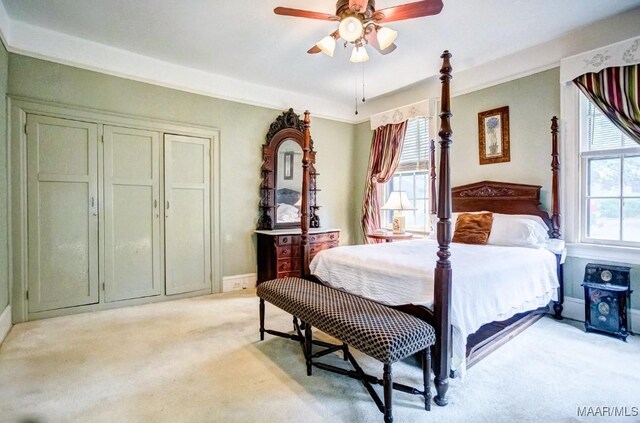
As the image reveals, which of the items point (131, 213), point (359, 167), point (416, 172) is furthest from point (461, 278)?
point (359, 167)

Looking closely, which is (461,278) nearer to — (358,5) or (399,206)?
(358,5)

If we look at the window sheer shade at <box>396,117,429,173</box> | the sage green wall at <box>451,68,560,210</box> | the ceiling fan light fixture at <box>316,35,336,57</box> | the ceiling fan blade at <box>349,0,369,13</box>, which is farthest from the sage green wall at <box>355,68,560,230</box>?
the ceiling fan blade at <box>349,0,369,13</box>

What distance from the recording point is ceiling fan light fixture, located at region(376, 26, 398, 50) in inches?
101

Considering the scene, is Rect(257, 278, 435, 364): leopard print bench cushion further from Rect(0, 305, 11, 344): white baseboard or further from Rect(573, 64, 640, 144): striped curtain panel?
Rect(573, 64, 640, 144): striped curtain panel

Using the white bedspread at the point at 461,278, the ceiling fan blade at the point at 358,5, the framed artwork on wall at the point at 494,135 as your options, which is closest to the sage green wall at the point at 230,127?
the white bedspread at the point at 461,278

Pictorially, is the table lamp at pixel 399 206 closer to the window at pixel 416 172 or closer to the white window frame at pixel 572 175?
the window at pixel 416 172

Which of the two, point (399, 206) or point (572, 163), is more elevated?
point (572, 163)

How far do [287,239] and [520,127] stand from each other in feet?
10.2

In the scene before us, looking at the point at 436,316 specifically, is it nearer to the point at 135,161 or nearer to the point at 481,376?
the point at 481,376

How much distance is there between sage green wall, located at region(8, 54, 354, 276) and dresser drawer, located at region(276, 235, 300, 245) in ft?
1.81

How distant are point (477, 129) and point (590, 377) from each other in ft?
9.41

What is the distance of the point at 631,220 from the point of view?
9.75 ft

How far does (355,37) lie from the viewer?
242 centimetres

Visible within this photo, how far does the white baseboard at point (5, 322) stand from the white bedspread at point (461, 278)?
272 centimetres
